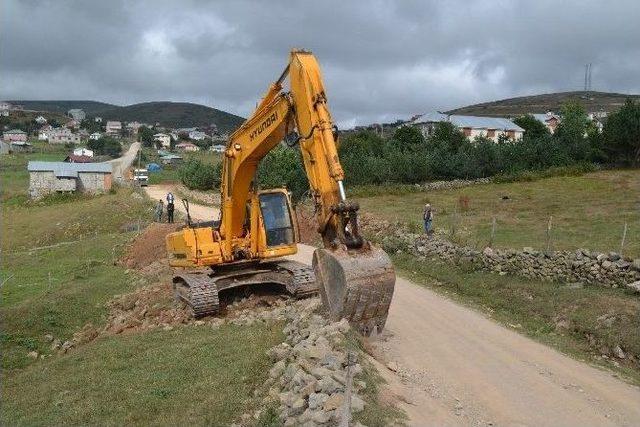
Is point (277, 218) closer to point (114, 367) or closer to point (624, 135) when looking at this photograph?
point (114, 367)

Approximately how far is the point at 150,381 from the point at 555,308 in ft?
35.5

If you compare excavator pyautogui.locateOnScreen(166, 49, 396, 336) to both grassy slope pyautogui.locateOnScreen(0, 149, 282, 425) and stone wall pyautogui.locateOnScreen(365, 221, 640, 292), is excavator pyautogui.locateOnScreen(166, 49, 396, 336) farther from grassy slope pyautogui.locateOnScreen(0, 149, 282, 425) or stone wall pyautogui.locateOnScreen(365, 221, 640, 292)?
stone wall pyautogui.locateOnScreen(365, 221, 640, 292)

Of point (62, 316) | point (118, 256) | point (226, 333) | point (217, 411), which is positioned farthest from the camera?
point (118, 256)

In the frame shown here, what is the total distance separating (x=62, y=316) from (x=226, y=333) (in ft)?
24.0

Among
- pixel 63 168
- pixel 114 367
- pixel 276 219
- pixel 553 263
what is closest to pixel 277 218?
pixel 276 219

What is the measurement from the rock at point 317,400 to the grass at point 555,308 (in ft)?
23.9

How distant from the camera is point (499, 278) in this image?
768 inches

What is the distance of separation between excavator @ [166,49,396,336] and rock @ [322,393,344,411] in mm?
2687

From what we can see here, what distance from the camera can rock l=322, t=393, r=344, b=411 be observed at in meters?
7.80

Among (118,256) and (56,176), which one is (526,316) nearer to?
(118,256)

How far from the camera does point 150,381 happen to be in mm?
10688

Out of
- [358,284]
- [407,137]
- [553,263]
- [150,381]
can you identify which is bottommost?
[150,381]

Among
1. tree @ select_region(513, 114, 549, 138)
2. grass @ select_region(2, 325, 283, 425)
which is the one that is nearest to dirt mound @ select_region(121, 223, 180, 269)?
grass @ select_region(2, 325, 283, 425)

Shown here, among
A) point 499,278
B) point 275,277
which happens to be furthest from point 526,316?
point 275,277
